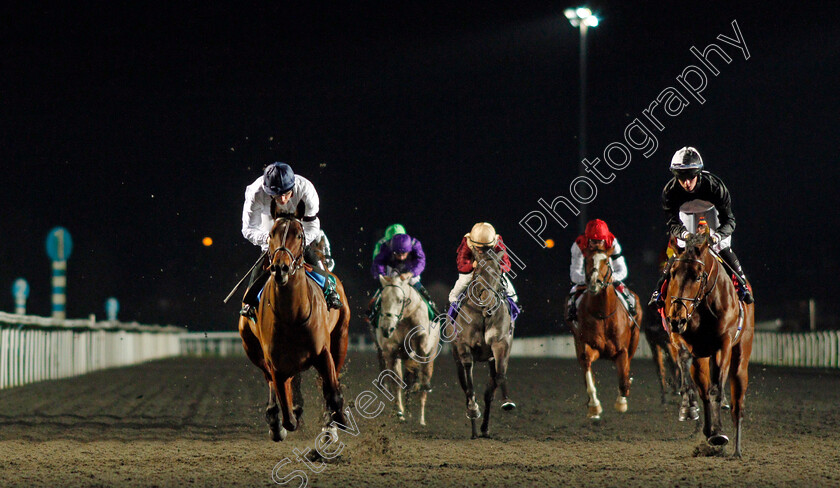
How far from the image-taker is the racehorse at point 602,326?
1294 cm

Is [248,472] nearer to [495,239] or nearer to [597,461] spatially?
[597,461]

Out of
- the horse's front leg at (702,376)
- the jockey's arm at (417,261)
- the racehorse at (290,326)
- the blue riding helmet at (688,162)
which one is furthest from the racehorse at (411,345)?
the blue riding helmet at (688,162)

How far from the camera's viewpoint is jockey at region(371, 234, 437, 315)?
13438mm

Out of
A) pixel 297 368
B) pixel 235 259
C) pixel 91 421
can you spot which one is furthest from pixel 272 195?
pixel 235 259

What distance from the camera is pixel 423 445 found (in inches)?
431

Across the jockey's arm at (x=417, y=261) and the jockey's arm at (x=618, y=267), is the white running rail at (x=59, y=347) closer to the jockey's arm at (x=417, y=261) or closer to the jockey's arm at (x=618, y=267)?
the jockey's arm at (x=417, y=261)

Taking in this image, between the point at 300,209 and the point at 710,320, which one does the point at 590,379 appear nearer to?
the point at 710,320

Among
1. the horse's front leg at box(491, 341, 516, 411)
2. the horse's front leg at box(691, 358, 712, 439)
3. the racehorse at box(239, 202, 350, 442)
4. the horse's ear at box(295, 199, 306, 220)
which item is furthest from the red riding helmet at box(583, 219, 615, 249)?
the horse's ear at box(295, 199, 306, 220)

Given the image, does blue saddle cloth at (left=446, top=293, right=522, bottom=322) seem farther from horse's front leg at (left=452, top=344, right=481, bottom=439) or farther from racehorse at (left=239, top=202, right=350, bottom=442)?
racehorse at (left=239, top=202, right=350, bottom=442)

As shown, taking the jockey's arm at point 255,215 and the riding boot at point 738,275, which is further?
the riding boot at point 738,275

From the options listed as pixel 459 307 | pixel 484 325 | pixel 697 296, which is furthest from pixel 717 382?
pixel 459 307

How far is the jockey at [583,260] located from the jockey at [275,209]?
4.39 meters

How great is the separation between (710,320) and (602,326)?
3.63 metres

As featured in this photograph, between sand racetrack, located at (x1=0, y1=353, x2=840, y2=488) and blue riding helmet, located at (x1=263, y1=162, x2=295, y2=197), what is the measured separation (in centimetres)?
A: 248
